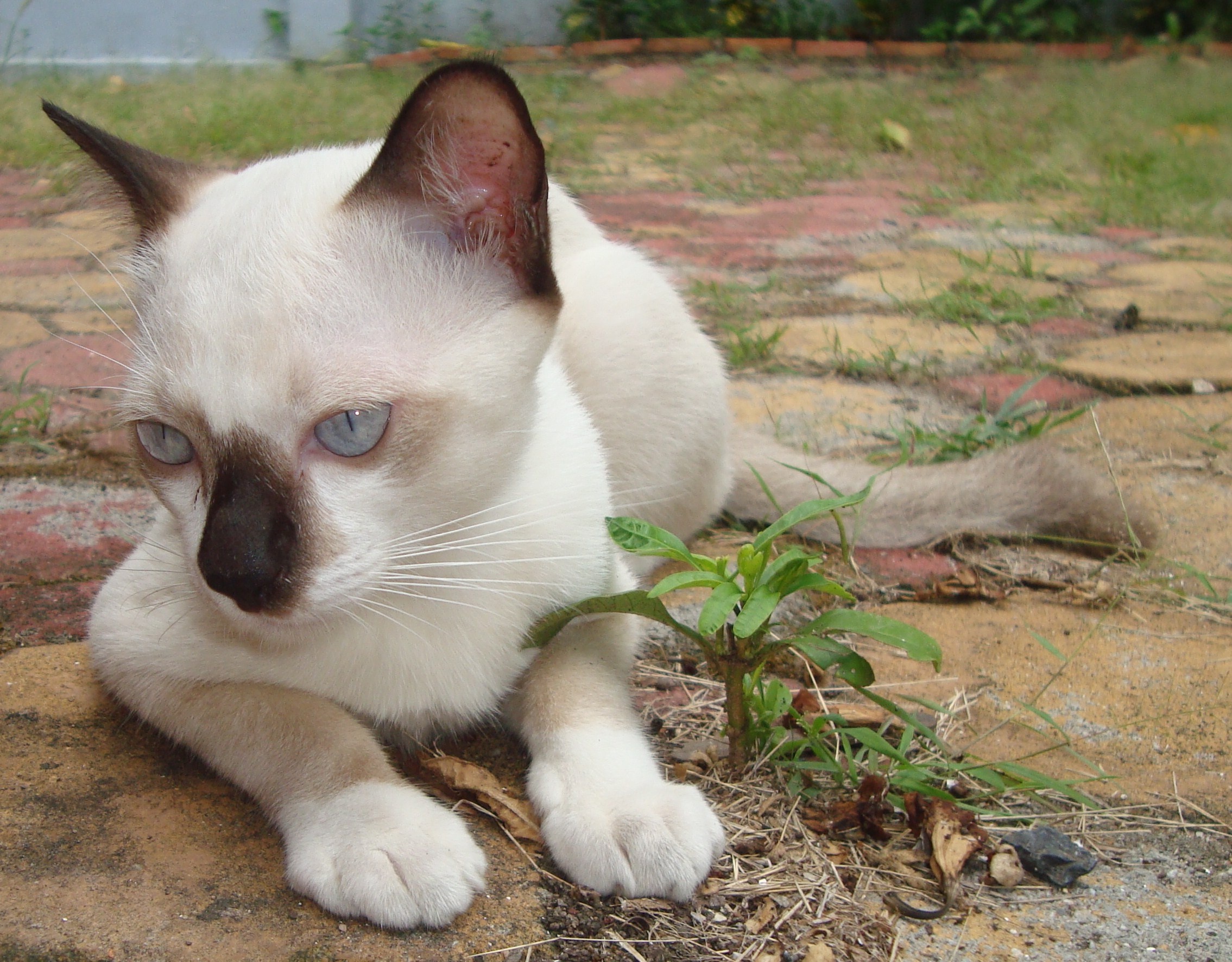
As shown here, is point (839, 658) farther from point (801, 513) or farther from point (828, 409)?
point (828, 409)

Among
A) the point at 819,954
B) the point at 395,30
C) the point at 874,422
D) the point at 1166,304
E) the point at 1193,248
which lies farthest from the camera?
the point at 395,30

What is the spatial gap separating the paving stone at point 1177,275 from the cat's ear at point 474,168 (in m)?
3.10

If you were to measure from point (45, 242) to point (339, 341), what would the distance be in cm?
299

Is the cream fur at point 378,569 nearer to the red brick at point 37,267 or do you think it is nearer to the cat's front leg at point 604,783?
the cat's front leg at point 604,783

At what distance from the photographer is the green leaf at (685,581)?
57.8 inches

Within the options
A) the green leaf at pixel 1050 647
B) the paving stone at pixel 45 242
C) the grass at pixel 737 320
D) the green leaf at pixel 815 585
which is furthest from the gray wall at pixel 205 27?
the green leaf at pixel 1050 647

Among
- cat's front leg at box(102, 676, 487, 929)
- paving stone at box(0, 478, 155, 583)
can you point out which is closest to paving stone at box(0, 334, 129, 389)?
paving stone at box(0, 478, 155, 583)

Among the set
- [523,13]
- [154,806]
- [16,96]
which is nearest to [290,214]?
[154,806]

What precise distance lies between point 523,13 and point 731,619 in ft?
21.2

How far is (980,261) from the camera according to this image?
4.12 metres

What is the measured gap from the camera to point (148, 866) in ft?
4.32

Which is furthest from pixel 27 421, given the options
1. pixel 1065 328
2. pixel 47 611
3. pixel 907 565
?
pixel 1065 328

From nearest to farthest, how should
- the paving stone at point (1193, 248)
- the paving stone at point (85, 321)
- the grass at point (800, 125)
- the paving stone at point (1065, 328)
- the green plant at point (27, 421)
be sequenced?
the green plant at point (27, 421) → the paving stone at point (85, 321) → the paving stone at point (1065, 328) → the paving stone at point (1193, 248) → the grass at point (800, 125)

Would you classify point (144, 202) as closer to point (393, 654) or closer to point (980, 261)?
point (393, 654)
